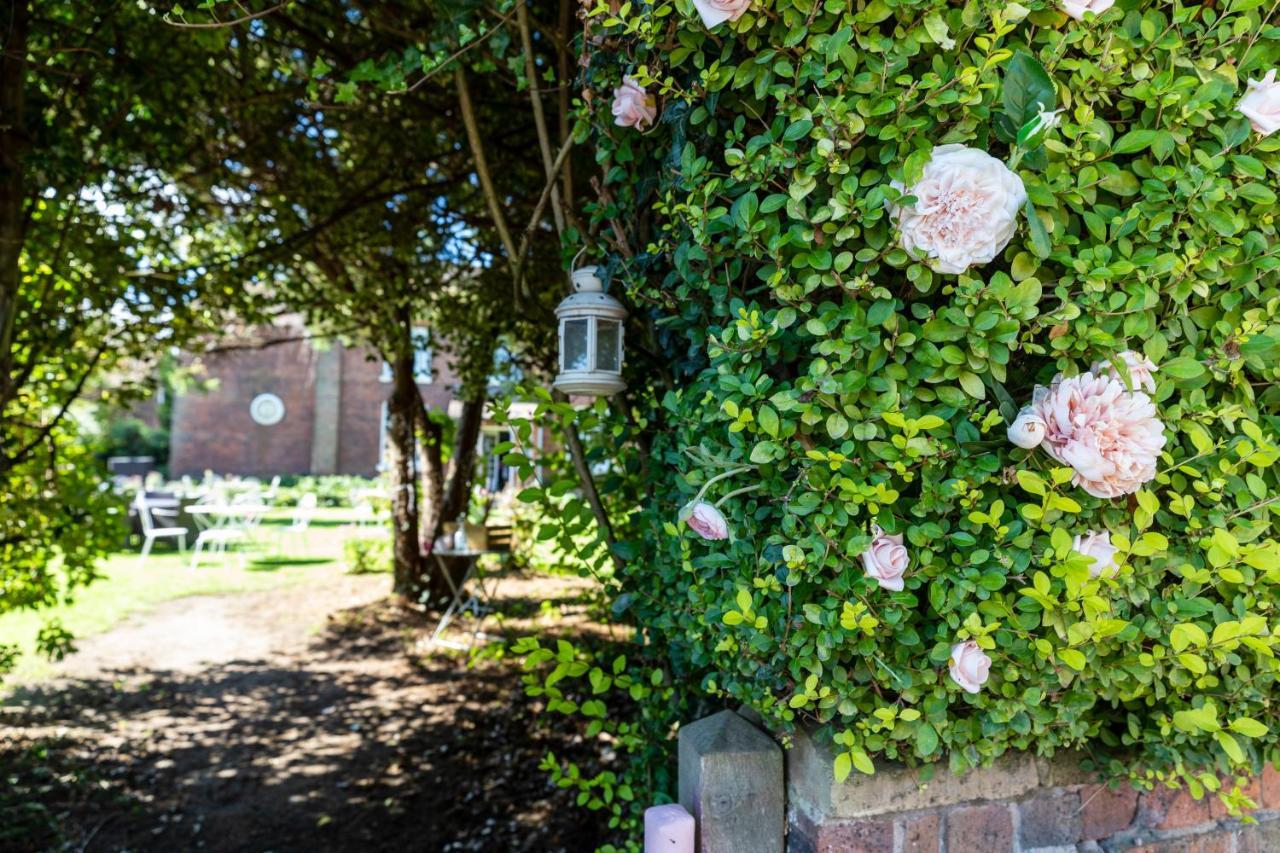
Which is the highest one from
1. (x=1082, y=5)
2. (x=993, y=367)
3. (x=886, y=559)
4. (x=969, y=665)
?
(x=1082, y=5)

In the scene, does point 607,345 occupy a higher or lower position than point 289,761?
higher

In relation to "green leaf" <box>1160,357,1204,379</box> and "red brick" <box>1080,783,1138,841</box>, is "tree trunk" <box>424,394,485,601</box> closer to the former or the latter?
"red brick" <box>1080,783,1138,841</box>

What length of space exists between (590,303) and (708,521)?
30.0 inches

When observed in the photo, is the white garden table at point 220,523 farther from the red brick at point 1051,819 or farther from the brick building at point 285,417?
the red brick at point 1051,819

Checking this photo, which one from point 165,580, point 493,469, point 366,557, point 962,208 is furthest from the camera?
point 493,469

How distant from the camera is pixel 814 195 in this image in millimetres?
1314

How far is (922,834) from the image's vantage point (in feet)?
4.66

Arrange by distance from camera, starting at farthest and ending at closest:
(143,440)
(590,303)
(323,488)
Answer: (143,440) < (323,488) < (590,303)

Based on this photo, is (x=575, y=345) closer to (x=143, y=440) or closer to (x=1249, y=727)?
(x=1249, y=727)

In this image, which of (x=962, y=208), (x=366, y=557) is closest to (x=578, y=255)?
(x=962, y=208)

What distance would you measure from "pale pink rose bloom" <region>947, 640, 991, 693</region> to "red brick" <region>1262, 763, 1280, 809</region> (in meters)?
0.91

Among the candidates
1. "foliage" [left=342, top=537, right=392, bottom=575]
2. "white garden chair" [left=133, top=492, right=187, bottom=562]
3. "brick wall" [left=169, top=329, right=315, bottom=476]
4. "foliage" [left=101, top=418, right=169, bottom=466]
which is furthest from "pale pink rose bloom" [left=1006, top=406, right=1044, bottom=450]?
"foliage" [left=101, top=418, right=169, bottom=466]

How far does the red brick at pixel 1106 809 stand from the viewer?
1.52 metres

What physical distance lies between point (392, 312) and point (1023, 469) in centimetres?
586
